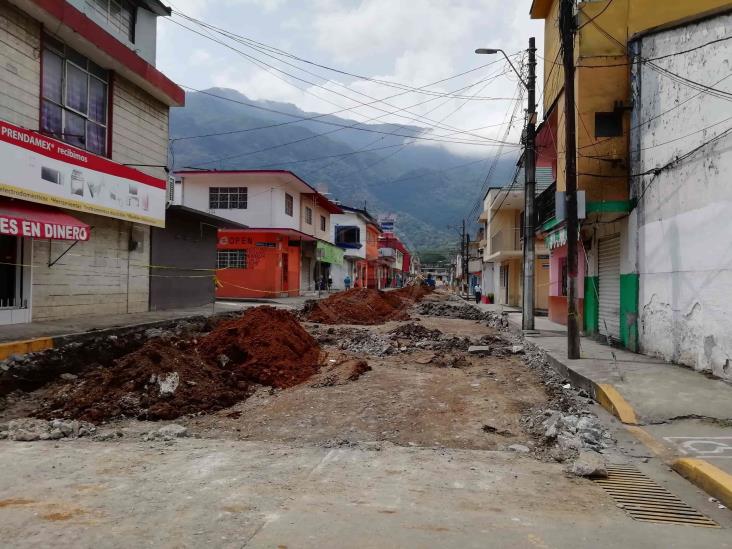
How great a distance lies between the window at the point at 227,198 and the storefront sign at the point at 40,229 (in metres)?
19.6

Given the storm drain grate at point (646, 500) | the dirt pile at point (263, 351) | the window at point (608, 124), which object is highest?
the window at point (608, 124)

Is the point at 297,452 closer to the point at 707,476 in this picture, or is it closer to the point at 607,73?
the point at 707,476

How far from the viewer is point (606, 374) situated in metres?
8.72

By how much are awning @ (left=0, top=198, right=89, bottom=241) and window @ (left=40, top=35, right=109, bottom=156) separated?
2.09m

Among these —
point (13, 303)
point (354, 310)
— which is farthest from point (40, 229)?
point (354, 310)

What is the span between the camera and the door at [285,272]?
1241 inches

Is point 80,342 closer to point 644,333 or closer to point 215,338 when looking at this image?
point 215,338

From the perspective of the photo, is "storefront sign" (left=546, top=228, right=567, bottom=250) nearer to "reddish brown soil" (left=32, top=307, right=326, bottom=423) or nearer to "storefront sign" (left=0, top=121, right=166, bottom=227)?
"reddish brown soil" (left=32, top=307, right=326, bottom=423)

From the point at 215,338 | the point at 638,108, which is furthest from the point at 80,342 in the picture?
the point at 638,108

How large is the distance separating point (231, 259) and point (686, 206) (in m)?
24.8

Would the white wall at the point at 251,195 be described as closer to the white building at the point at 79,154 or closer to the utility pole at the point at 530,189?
the white building at the point at 79,154

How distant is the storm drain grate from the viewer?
3916mm

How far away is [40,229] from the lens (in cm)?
1003

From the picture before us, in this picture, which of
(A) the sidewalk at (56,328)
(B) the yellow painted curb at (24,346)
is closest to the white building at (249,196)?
(A) the sidewalk at (56,328)
